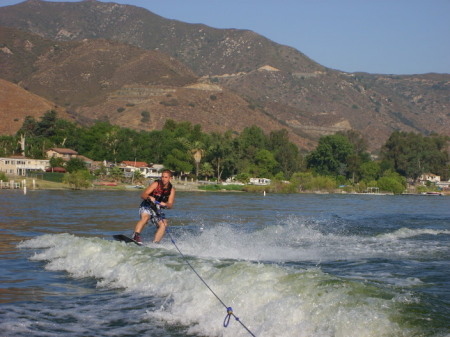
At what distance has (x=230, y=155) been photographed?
325 feet

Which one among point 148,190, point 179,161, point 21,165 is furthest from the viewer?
point 179,161

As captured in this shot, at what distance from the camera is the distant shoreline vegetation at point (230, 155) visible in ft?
316

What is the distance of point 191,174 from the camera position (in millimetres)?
→ 99938

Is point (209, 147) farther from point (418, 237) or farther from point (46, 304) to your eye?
point (46, 304)

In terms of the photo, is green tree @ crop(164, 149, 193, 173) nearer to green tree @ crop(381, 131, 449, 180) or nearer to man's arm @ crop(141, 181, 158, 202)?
green tree @ crop(381, 131, 449, 180)

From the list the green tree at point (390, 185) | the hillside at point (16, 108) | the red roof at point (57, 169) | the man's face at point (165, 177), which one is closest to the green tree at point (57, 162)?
the red roof at point (57, 169)

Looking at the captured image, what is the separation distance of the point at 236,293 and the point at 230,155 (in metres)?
90.6

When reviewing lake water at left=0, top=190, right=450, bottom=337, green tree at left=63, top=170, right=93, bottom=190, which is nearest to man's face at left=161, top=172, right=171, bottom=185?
lake water at left=0, top=190, right=450, bottom=337

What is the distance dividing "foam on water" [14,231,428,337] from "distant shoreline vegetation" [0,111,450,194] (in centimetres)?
6675

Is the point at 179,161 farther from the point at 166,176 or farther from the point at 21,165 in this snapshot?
the point at 166,176

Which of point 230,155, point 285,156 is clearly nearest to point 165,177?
point 230,155

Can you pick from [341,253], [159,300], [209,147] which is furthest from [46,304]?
[209,147]

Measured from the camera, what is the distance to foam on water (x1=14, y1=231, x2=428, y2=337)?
7.04 meters

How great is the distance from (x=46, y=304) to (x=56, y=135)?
103 meters
